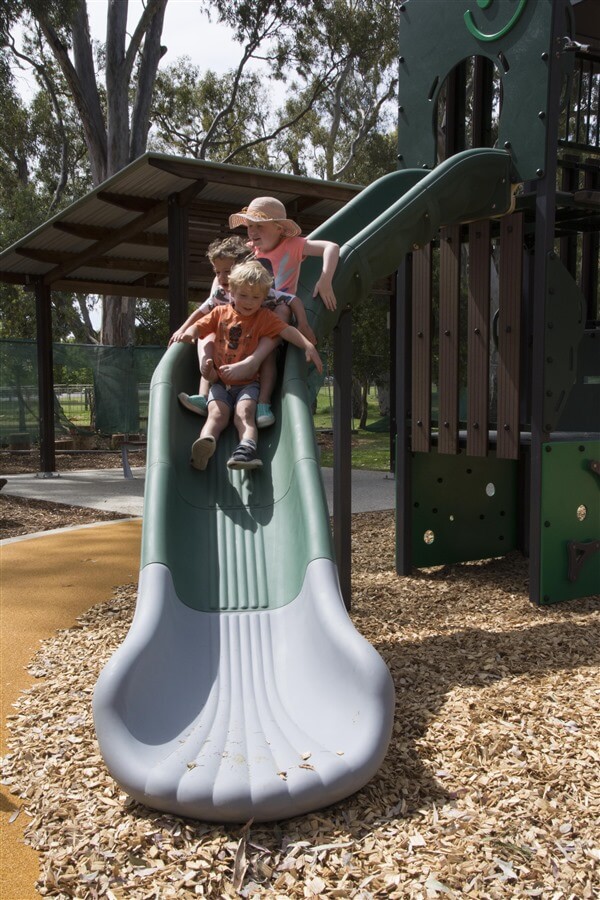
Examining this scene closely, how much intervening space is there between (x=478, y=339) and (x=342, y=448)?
1.37 metres

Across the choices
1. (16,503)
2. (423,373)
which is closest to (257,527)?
(423,373)

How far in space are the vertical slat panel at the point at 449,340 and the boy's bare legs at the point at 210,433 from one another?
6.24ft

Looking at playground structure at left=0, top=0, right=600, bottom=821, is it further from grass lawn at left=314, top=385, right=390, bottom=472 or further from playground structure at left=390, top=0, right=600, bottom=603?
grass lawn at left=314, top=385, right=390, bottom=472

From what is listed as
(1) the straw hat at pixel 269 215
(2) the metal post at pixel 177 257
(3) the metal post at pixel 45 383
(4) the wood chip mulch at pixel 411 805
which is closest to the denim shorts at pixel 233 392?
(1) the straw hat at pixel 269 215

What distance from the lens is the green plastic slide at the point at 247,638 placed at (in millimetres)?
2350

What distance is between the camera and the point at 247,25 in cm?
2131

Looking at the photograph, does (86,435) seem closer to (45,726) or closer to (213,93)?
(45,726)

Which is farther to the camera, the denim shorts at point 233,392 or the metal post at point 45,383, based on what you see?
the metal post at point 45,383

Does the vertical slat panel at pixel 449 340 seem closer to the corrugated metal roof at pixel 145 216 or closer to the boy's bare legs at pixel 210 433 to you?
the boy's bare legs at pixel 210 433

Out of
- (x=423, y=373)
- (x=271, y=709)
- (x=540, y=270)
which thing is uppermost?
(x=540, y=270)

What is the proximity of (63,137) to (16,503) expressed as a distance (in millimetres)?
20095

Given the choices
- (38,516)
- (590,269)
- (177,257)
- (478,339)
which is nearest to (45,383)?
(38,516)

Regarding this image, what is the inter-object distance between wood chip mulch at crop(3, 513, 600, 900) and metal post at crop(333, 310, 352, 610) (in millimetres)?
532

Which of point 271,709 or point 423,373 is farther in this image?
point 423,373
